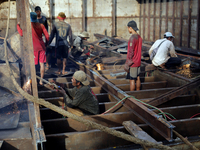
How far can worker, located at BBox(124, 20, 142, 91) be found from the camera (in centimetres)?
509

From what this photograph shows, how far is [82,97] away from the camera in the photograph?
13.2 feet

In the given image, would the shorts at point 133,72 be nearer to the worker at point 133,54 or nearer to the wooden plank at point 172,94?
the worker at point 133,54

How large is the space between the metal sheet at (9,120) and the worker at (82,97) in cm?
89

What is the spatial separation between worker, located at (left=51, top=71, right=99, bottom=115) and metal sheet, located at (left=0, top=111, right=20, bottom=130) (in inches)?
35.2

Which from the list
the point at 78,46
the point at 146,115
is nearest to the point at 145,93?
the point at 146,115

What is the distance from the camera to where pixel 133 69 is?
541 cm

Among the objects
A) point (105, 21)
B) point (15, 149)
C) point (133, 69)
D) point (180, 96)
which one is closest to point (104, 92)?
point (133, 69)

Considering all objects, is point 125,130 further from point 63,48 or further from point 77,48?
point 77,48

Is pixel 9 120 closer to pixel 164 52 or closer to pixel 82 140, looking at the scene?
pixel 82 140

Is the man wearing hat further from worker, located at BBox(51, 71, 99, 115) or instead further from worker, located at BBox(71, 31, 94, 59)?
worker, located at BBox(71, 31, 94, 59)

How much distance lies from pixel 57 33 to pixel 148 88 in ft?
9.84

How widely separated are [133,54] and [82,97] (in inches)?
71.2

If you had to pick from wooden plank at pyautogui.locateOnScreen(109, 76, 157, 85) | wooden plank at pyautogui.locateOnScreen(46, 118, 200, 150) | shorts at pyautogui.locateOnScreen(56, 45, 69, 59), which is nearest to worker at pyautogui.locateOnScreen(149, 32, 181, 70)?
wooden plank at pyautogui.locateOnScreen(109, 76, 157, 85)

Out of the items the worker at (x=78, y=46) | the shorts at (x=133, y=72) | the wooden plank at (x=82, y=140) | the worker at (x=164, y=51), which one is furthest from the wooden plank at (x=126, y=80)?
the wooden plank at (x=82, y=140)
